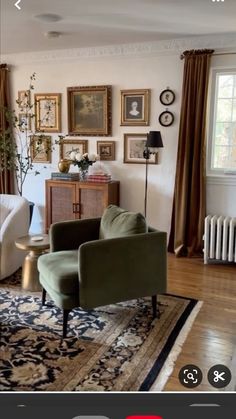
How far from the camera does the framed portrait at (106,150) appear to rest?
4005 millimetres

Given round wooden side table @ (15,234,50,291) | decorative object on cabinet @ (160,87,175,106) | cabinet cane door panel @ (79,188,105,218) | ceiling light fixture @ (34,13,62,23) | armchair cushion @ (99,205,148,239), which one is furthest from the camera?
cabinet cane door panel @ (79,188,105,218)

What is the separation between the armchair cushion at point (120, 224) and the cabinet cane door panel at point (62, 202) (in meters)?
1.38

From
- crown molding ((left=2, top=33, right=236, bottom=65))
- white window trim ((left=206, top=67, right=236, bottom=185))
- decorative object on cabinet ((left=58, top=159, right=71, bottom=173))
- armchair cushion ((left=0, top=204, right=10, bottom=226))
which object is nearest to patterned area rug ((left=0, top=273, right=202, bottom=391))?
armchair cushion ((left=0, top=204, right=10, bottom=226))

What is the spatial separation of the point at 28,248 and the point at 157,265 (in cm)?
91

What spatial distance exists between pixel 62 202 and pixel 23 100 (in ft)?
4.50

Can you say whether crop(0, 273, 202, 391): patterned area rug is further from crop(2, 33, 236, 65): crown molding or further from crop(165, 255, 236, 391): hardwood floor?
crop(2, 33, 236, 65): crown molding

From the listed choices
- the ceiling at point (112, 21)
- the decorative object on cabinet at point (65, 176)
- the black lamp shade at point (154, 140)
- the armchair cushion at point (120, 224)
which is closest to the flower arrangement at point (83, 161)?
the decorative object on cabinet at point (65, 176)

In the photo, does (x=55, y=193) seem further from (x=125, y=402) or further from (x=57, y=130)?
(x=125, y=402)

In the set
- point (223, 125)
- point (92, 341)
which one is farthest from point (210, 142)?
point (92, 341)

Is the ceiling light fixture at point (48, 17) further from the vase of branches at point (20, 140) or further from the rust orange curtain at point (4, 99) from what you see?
the rust orange curtain at point (4, 99)

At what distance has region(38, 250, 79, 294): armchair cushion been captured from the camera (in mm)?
2027

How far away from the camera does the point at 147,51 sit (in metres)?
3.70

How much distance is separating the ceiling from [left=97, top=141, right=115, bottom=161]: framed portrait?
38.9 inches

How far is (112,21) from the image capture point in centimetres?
293
